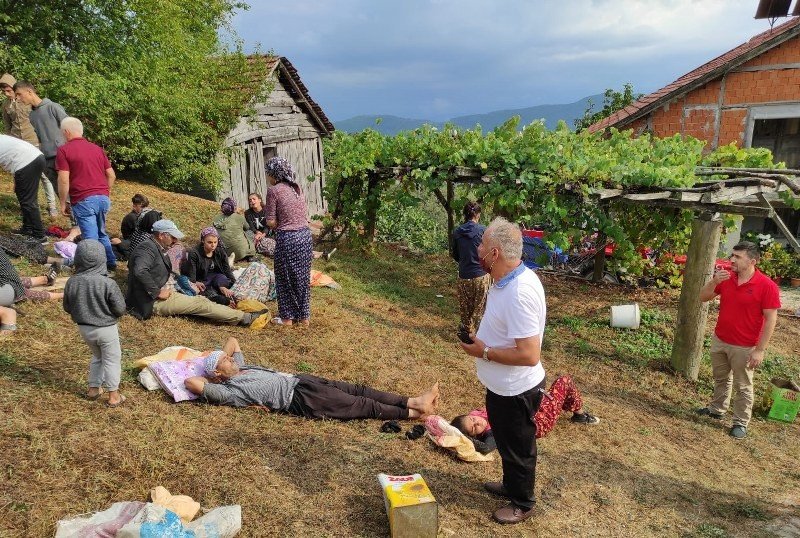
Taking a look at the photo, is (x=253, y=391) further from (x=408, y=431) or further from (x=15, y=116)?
(x=15, y=116)

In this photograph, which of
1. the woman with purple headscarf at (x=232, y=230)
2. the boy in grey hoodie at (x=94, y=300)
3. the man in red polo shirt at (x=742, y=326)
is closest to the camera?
the boy in grey hoodie at (x=94, y=300)

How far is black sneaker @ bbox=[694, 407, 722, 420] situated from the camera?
6.06m

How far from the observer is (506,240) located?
319 centimetres

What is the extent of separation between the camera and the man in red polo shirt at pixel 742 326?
5395mm

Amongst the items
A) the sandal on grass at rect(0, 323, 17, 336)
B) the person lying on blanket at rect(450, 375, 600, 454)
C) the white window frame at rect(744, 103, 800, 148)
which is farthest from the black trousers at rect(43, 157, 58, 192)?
Result: the white window frame at rect(744, 103, 800, 148)

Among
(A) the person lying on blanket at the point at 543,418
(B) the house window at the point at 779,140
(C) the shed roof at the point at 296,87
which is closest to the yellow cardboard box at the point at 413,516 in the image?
(A) the person lying on blanket at the point at 543,418

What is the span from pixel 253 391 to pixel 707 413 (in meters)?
5.11

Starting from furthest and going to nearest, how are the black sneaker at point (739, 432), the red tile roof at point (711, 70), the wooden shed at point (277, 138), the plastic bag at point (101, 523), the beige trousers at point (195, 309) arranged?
the wooden shed at point (277, 138) < the red tile roof at point (711, 70) < the beige trousers at point (195, 309) < the black sneaker at point (739, 432) < the plastic bag at point (101, 523)

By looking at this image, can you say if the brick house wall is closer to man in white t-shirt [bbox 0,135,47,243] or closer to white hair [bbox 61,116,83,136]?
white hair [bbox 61,116,83,136]

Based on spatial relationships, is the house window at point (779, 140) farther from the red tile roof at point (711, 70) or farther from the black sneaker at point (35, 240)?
the black sneaker at point (35, 240)

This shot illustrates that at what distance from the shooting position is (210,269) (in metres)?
7.41

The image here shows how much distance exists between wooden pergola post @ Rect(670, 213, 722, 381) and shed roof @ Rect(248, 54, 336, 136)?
38.5ft

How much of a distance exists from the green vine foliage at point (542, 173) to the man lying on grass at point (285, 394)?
454 centimetres

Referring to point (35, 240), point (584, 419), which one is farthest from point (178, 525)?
point (35, 240)
